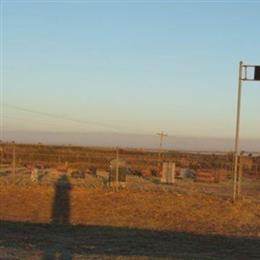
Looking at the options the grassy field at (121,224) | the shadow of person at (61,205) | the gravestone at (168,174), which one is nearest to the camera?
the grassy field at (121,224)

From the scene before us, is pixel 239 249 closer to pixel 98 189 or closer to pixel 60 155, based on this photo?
pixel 98 189

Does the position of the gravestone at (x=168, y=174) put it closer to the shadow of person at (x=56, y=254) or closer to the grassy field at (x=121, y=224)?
the grassy field at (x=121, y=224)

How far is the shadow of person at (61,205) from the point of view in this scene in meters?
19.5

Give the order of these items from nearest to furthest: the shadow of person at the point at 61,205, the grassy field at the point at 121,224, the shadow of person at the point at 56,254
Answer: the shadow of person at the point at 56,254 → the grassy field at the point at 121,224 → the shadow of person at the point at 61,205

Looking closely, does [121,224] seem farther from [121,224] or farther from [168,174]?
[168,174]

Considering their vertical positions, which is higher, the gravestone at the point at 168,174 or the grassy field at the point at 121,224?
the gravestone at the point at 168,174

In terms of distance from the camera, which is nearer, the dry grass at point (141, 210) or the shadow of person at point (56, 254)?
the shadow of person at point (56, 254)

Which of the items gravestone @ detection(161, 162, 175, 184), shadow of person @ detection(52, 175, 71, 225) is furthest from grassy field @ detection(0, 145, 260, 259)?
gravestone @ detection(161, 162, 175, 184)

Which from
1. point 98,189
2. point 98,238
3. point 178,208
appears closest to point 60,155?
point 98,189

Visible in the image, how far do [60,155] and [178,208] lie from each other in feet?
119

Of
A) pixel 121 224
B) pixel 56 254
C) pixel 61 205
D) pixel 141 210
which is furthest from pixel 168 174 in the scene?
pixel 56 254

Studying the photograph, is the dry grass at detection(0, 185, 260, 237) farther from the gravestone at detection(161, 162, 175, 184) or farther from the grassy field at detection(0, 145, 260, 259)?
the gravestone at detection(161, 162, 175, 184)

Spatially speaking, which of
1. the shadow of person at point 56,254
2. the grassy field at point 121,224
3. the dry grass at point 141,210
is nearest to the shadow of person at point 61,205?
the grassy field at point 121,224

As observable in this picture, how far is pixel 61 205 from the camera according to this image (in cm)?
2184
